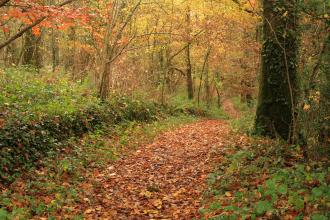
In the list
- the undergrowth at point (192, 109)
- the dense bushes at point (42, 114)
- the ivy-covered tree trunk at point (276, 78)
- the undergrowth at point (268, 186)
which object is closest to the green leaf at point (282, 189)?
the undergrowth at point (268, 186)

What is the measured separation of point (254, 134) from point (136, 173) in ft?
12.4

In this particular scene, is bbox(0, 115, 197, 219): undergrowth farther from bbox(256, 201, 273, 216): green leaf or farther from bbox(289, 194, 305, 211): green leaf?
bbox(289, 194, 305, 211): green leaf

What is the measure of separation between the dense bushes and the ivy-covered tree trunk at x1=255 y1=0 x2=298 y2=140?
5.39m

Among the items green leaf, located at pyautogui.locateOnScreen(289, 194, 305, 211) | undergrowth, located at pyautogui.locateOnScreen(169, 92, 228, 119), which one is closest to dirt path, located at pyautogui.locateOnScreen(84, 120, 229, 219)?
green leaf, located at pyautogui.locateOnScreen(289, 194, 305, 211)

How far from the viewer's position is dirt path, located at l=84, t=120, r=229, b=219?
664cm

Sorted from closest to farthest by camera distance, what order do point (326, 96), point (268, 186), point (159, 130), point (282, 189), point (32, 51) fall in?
point (282, 189) → point (268, 186) → point (326, 96) → point (159, 130) → point (32, 51)

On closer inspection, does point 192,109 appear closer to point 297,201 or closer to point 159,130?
point 159,130

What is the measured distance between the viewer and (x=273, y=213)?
5.07 metres

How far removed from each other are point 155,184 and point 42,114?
3694mm

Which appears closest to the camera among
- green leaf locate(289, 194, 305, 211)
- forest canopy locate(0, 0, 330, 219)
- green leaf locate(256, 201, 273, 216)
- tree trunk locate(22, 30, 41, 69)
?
green leaf locate(289, 194, 305, 211)

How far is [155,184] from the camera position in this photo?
8117mm

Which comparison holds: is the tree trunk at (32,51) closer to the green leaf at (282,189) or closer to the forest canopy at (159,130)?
the forest canopy at (159,130)

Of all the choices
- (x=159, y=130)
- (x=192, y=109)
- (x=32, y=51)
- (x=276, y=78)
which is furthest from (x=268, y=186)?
(x=192, y=109)

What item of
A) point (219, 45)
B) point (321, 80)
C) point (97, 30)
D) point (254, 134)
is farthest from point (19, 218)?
point (219, 45)
